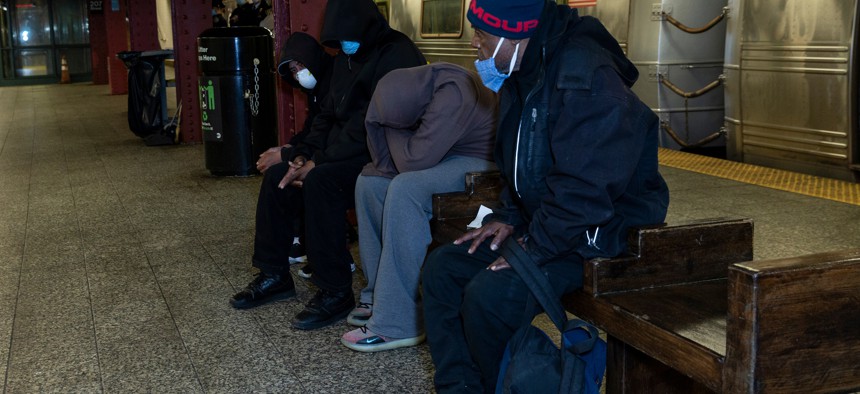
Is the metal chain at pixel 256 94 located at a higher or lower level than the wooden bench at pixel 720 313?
higher

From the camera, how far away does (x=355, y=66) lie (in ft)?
12.9

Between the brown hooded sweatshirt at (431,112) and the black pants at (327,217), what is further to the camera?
the black pants at (327,217)

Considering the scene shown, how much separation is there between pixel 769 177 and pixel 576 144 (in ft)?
16.1

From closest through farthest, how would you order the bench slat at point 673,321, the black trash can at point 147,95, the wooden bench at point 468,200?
the bench slat at point 673,321 < the wooden bench at point 468,200 < the black trash can at point 147,95

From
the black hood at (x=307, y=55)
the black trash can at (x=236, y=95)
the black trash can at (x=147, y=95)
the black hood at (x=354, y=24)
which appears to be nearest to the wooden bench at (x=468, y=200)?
the black hood at (x=354, y=24)

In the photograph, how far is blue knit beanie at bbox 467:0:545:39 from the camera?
243 centimetres

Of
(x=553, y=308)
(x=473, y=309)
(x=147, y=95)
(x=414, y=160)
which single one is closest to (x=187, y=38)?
(x=147, y=95)

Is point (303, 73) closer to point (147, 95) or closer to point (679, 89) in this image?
point (679, 89)

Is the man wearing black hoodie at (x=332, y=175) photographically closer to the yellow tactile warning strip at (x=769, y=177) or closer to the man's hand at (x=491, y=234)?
the man's hand at (x=491, y=234)

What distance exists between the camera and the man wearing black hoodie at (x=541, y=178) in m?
2.27

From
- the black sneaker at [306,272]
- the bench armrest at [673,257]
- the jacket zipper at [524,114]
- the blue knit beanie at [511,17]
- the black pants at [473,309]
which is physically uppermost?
the blue knit beanie at [511,17]

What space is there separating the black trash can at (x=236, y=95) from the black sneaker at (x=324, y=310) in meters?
3.70

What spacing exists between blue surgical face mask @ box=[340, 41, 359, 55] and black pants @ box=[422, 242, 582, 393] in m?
1.50

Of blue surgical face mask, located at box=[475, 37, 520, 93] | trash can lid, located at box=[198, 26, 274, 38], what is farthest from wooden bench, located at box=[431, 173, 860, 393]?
trash can lid, located at box=[198, 26, 274, 38]
